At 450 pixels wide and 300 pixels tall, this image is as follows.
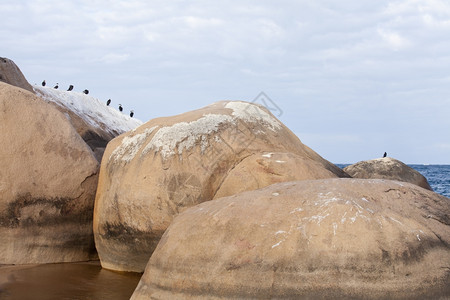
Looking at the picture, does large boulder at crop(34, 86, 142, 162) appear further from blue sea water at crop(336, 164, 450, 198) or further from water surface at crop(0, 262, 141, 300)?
blue sea water at crop(336, 164, 450, 198)

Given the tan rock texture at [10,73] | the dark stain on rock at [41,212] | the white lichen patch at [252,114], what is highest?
the tan rock texture at [10,73]

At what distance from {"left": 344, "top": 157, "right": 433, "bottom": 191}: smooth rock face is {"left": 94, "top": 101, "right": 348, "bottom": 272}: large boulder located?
13.5 feet

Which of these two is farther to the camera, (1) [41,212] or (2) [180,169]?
(1) [41,212]

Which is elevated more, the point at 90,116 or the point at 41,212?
the point at 90,116

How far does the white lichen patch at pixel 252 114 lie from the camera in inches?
273

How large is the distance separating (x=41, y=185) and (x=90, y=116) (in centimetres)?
802

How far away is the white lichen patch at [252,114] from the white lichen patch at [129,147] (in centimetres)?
98

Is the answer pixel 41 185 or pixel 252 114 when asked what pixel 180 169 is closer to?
pixel 252 114

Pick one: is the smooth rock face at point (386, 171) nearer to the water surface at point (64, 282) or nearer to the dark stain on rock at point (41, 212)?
the dark stain on rock at point (41, 212)

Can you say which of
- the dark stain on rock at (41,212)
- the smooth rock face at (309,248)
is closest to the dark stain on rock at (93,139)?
the dark stain on rock at (41,212)

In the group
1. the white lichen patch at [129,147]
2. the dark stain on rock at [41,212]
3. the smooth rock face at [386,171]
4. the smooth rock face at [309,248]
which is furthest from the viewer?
the smooth rock face at [386,171]

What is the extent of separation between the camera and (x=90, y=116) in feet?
48.9

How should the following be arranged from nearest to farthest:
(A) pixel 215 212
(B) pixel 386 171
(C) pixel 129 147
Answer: (A) pixel 215 212, (C) pixel 129 147, (B) pixel 386 171

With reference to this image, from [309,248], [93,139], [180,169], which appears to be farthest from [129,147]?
[93,139]
